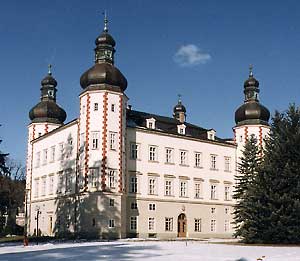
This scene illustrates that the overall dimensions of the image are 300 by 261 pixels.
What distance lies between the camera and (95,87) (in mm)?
48531

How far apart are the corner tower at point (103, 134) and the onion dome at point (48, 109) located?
467 inches

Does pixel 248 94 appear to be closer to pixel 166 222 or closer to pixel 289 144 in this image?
pixel 166 222

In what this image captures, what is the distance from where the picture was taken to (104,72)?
159 feet

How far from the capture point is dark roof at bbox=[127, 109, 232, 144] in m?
54.2

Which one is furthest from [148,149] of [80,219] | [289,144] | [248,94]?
[289,144]

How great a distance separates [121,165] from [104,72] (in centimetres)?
839

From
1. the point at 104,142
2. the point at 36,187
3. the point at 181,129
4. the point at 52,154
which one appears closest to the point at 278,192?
the point at 104,142

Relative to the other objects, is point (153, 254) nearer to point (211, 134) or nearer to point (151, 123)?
point (151, 123)

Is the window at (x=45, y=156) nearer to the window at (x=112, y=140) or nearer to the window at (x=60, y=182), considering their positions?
the window at (x=60, y=182)

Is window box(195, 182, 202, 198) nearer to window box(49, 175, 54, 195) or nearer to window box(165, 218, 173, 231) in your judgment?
window box(165, 218, 173, 231)

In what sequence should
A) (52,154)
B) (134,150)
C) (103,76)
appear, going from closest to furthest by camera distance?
1. (103,76)
2. (134,150)
3. (52,154)

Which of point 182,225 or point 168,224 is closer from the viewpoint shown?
point 168,224

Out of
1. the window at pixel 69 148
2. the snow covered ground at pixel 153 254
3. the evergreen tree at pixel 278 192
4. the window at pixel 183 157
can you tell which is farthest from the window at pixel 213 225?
the snow covered ground at pixel 153 254

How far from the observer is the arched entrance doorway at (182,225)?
5431 centimetres
